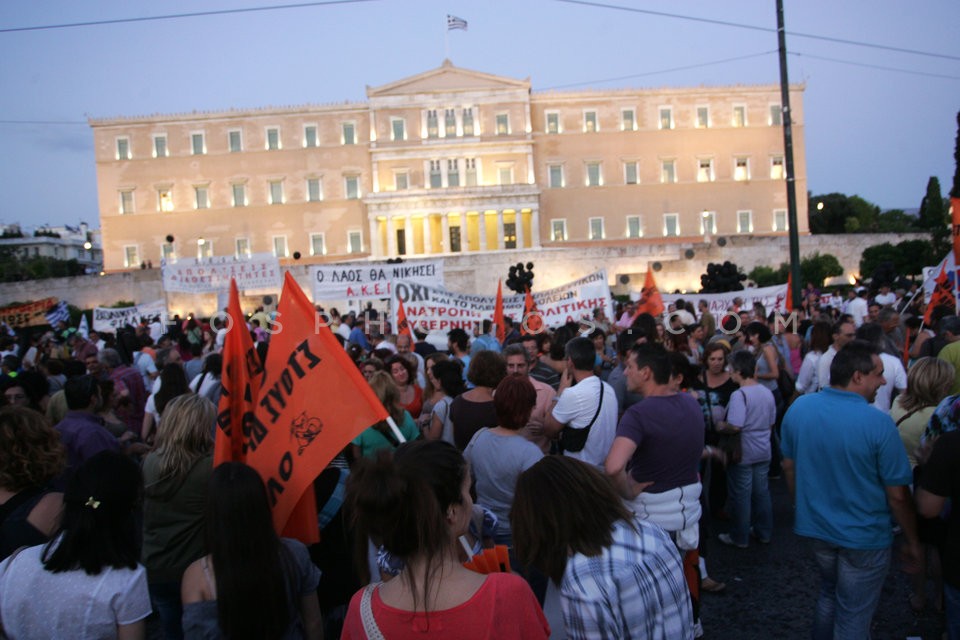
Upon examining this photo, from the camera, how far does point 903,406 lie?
4379 millimetres

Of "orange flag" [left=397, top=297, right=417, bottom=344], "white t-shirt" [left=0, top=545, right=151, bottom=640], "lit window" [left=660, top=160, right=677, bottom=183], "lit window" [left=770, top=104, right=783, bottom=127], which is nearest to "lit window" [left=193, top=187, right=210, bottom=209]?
"lit window" [left=660, top=160, right=677, bottom=183]

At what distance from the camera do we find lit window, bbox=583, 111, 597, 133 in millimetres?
50625

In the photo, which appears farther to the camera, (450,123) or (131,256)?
(131,256)

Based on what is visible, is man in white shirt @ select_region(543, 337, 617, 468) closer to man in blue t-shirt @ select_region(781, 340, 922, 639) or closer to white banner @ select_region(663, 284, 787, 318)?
man in blue t-shirt @ select_region(781, 340, 922, 639)

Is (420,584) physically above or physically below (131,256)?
below

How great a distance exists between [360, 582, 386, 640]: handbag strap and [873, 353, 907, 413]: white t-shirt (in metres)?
4.96

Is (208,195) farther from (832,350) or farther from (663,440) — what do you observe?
(663,440)

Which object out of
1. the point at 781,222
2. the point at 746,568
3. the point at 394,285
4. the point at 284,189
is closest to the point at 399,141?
the point at 284,189

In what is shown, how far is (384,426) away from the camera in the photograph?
12.9ft

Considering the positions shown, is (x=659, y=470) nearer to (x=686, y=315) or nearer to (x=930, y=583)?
(x=930, y=583)

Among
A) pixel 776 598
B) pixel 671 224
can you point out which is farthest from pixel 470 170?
pixel 776 598

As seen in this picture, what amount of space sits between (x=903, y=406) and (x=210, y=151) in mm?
51586

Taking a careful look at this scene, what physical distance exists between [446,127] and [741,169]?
20.1 metres

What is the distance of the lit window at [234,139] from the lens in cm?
5012
